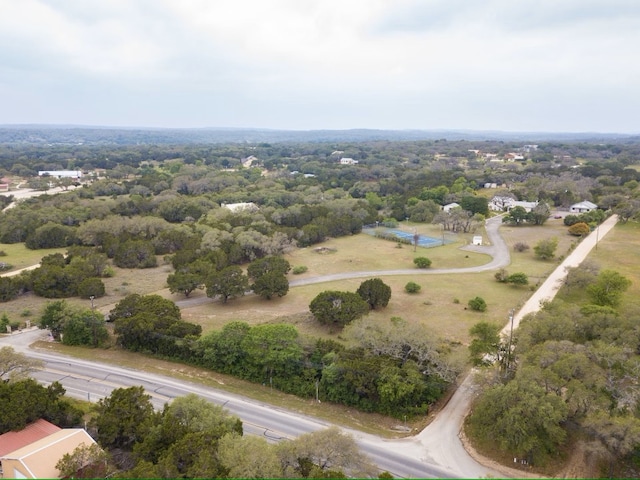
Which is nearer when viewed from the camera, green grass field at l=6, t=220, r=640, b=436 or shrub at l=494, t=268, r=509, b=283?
green grass field at l=6, t=220, r=640, b=436

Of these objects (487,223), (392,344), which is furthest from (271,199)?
(392,344)

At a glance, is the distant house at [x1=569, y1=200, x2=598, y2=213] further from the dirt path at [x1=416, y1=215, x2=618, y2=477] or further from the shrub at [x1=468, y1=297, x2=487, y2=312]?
the dirt path at [x1=416, y1=215, x2=618, y2=477]

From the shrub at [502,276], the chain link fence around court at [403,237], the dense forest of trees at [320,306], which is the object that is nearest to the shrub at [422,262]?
the shrub at [502,276]

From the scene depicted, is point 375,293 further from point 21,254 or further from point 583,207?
point 583,207

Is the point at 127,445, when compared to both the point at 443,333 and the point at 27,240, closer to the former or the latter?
the point at 443,333

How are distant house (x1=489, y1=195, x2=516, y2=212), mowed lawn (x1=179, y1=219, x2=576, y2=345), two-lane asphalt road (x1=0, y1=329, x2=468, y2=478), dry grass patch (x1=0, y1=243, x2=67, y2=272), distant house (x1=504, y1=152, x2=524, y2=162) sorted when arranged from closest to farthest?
two-lane asphalt road (x1=0, y1=329, x2=468, y2=478) → mowed lawn (x1=179, y1=219, x2=576, y2=345) → dry grass patch (x1=0, y1=243, x2=67, y2=272) → distant house (x1=489, y1=195, x2=516, y2=212) → distant house (x1=504, y1=152, x2=524, y2=162)

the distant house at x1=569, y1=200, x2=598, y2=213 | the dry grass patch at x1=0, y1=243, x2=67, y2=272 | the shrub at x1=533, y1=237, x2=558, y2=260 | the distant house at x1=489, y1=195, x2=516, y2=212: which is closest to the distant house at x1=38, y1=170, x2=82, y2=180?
the dry grass patch at x1=0, y1=243, x2=67, y2=272

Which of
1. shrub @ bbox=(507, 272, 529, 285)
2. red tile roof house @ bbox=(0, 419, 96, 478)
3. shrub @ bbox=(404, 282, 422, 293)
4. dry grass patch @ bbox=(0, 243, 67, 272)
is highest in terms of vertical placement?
red tile roof house @ bbox=(0, 419, 96, 478)

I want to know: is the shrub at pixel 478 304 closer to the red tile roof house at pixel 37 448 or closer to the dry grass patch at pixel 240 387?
the dry grass patch at pixel 240 387
